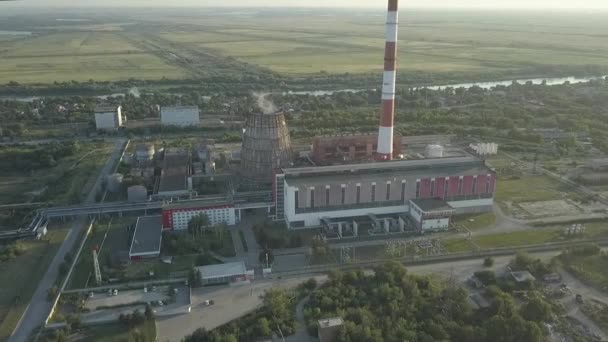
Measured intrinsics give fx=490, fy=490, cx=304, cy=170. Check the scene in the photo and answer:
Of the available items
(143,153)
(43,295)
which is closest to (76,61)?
(143,153)

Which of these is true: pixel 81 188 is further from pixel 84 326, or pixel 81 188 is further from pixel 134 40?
pixel 134 40

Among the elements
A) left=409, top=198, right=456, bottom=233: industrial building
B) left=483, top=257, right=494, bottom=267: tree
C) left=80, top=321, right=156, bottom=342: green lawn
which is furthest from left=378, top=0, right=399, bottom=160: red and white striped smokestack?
left=80, top=321, right=156, bottom=342: green lawn

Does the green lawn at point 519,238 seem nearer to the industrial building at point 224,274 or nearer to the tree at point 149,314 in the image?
the industrial building at point 224,274

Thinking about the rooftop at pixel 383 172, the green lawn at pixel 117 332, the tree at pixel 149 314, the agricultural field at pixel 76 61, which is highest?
the agricultural field at pixel 76 61

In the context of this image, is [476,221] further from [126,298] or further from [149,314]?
[126,298]

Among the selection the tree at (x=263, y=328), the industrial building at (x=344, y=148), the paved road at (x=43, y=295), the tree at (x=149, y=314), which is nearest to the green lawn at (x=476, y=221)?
the industrial building at (x=344, y=148)

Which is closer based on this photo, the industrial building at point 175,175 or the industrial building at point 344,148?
the industrial building at point 175,175
